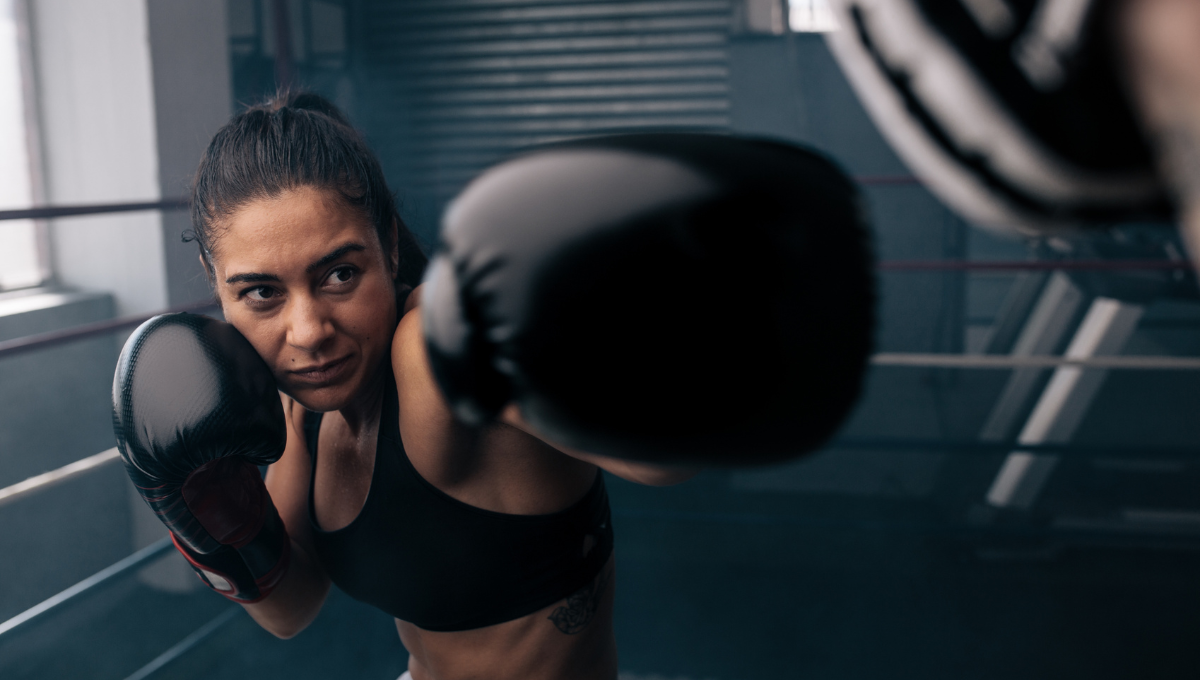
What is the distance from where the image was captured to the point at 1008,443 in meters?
1.97

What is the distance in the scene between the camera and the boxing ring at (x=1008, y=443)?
143 cm

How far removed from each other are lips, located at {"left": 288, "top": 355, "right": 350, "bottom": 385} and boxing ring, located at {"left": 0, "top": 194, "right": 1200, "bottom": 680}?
87 cm

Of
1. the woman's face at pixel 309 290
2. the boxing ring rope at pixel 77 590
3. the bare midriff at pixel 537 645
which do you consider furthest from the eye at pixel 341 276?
the boxing ring rope at pixel 77 590

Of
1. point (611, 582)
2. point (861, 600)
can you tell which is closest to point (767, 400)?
point (611, 582)

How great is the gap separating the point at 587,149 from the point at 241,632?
7.07 ft

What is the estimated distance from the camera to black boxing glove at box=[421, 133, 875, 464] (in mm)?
253

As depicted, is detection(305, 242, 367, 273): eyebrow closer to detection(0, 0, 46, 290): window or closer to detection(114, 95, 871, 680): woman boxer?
detection(114, 95, 871, 680): woman boxer

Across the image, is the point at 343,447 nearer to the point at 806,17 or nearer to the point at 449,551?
Result: the point at 449,551

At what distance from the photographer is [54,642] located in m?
1.98

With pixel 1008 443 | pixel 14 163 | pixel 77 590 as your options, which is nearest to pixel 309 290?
pixel 77 590

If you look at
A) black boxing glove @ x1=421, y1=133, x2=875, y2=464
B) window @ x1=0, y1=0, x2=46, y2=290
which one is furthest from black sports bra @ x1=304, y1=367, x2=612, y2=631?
window @ x1=0, y1=0, x2=46, y2=290

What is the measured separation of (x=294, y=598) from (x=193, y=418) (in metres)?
0.31

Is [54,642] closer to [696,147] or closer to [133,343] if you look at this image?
[133,343]

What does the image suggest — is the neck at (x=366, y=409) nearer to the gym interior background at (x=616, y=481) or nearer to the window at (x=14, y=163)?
the gym interior background at (x=616, y=481)
